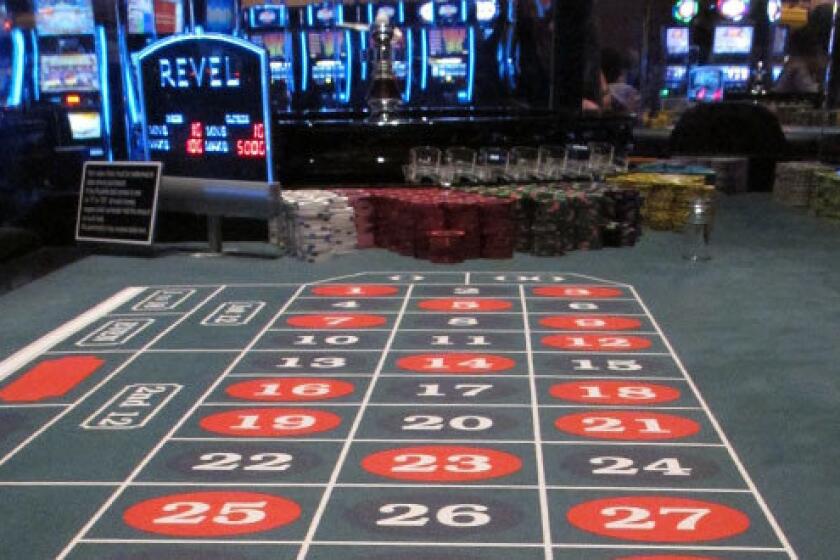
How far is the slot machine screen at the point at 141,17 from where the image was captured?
786cm

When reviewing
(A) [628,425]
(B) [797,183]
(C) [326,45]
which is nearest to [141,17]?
(C) [326,45]

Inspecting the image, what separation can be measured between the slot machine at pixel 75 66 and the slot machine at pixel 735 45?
8917 mm

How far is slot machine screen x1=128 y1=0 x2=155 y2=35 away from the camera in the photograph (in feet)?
25.8

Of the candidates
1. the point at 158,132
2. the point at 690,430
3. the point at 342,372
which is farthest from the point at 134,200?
the point at 690,430

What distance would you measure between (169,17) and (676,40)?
292 inches

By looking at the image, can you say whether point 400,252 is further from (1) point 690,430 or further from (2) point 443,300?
(1) point 690,430

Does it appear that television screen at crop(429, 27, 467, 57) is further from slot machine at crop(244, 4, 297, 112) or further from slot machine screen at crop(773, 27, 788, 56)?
slot machine screen at crop(773, 27, 788, 56)

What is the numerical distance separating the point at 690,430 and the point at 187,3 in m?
7.74

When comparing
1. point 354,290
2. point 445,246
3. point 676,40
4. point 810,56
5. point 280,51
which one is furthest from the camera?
point 676,40

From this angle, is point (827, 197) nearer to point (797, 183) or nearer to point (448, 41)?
point (797, 183)

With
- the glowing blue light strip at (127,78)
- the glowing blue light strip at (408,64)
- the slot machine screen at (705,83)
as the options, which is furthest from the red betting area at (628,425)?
the slot machine screen at (705,83)

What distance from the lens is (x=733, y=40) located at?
13.4 m

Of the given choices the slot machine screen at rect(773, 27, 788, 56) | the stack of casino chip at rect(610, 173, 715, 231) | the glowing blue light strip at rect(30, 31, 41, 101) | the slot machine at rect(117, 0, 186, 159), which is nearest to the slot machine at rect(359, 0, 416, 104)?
the slot machine at rect(117, 0, 186, 159)

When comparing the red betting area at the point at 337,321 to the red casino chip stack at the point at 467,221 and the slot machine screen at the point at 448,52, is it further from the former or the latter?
the slot machine screen at the point at 448,52
